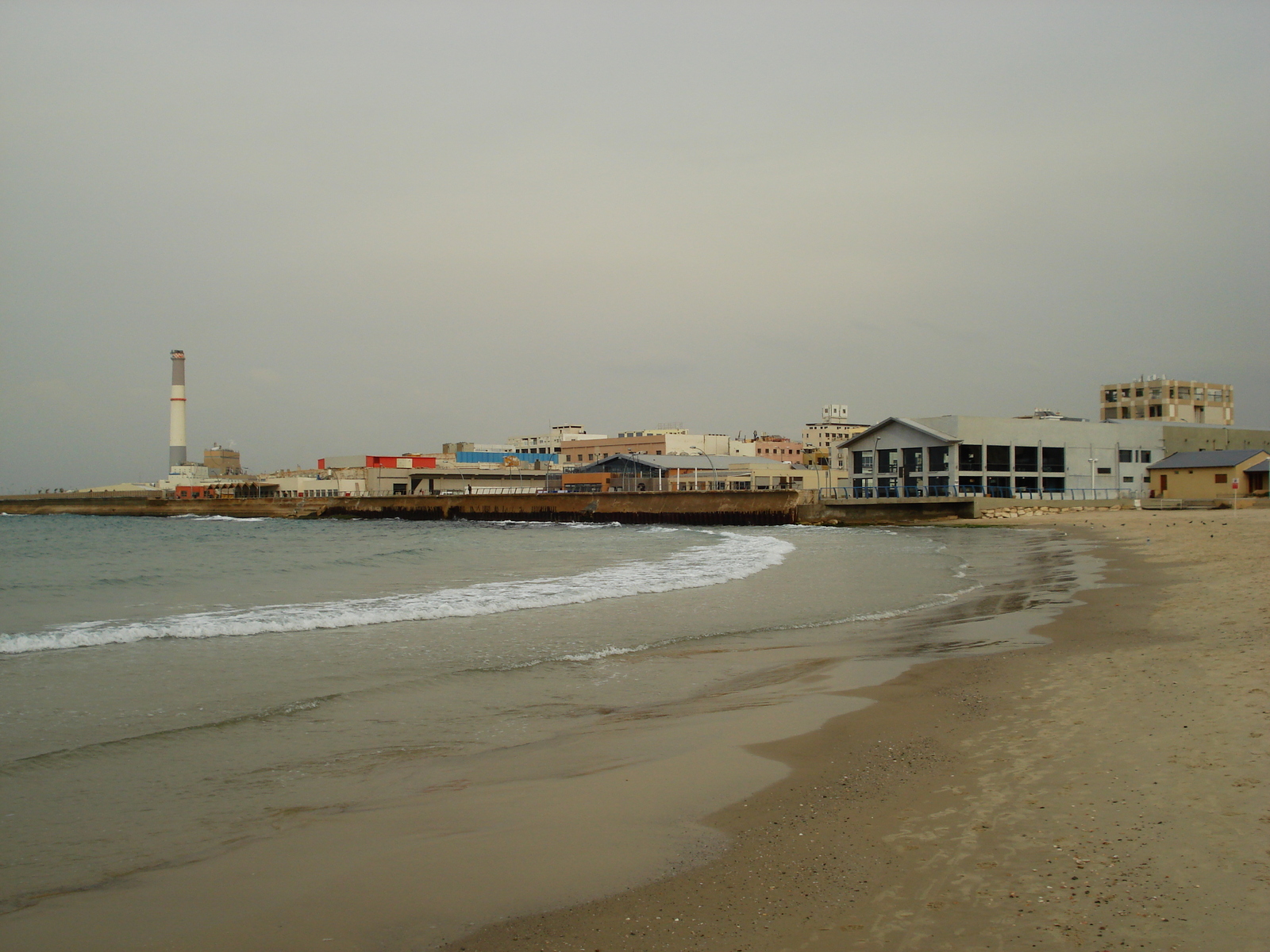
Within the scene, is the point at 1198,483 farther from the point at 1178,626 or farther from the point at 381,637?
the point at 381,637

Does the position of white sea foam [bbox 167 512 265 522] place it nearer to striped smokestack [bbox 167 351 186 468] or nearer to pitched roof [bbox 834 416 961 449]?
striped smokestack [bbox 167 351 186 468]

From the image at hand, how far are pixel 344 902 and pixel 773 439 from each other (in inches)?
5409

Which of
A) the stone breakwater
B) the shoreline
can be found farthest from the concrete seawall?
the shoreline

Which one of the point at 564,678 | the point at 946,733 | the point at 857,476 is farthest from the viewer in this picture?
the point at 857,476

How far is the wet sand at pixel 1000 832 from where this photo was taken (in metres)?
3.92

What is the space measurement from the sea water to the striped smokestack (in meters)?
91.0

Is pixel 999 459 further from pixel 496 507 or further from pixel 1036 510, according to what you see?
pixel 496 507

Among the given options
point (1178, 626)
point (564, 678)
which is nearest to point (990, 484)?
point (1178, 626)

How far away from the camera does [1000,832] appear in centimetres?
493

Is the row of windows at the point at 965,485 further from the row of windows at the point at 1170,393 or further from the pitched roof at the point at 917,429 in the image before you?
the row of windows at the point at 1170,393

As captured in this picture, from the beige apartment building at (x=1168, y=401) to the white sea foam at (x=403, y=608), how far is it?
105402mm

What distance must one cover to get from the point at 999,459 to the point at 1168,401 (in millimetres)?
62156

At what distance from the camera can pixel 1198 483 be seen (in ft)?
183

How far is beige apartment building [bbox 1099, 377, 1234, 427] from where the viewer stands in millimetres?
110562
